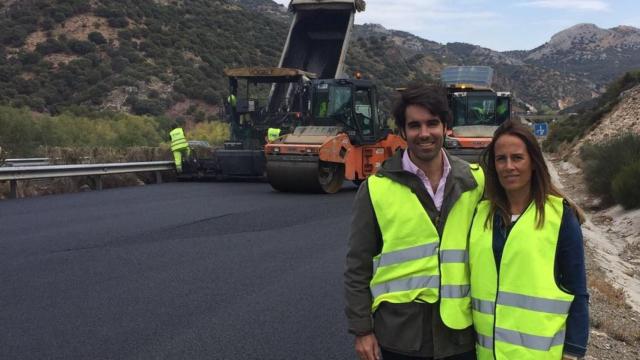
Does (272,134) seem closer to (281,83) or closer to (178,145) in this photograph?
(281,83)

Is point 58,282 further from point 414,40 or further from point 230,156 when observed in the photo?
point 414,40

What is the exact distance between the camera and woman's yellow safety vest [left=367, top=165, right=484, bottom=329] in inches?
103

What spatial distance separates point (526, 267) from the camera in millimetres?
2455

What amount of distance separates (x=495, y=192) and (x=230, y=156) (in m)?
14.6

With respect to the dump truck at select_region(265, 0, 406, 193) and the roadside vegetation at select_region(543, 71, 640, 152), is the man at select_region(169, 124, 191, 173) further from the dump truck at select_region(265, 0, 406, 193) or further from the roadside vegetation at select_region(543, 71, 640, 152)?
the roadside vegetation at select_region(543, 71, 640, 152)

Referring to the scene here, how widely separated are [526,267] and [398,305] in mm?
518

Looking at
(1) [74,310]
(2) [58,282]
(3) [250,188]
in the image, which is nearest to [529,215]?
(1) [74,310]

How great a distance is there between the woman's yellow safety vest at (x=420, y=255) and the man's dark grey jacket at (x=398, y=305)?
4 centimetres

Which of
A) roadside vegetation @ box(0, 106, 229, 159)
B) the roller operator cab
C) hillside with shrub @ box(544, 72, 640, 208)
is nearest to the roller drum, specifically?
the roller operator cab

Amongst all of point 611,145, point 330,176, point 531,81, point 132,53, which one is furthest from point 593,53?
point 330,176

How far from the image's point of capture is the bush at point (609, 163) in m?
18.0

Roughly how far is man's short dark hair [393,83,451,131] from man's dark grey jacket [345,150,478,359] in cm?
18

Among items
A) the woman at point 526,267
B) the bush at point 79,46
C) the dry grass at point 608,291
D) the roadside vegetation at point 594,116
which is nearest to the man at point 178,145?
the dry grass at point 608,291

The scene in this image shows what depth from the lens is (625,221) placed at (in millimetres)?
14875
